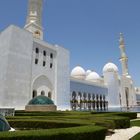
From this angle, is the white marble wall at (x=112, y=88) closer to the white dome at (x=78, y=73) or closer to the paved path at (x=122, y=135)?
the white dome at (x=78, y=73)

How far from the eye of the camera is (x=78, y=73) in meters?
55.3

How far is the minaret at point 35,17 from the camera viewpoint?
39.7 metres

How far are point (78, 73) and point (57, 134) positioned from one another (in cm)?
5008

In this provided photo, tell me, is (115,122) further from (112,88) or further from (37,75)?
(112,88)

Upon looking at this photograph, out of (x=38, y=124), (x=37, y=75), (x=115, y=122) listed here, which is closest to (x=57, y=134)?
(x=38, y=124)

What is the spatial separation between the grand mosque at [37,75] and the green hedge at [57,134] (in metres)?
21.9

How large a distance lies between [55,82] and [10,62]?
10.5 meters

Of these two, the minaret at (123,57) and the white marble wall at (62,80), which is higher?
the minaret at (123,57)

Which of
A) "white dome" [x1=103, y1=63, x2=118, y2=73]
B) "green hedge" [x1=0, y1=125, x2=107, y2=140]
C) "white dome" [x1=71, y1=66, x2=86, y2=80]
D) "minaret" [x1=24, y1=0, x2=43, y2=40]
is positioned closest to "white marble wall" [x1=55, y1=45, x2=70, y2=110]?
"minaret" [x1=24, y1=0, x2=43, y2=40]

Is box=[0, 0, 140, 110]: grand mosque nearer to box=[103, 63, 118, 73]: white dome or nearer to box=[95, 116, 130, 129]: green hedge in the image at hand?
box=[103, 63, 118, 73]: white dome

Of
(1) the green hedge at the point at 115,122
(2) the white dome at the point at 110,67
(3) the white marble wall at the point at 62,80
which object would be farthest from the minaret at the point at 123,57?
Result: (1) the green hedge at the point at 115,122

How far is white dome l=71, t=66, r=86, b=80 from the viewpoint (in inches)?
2152

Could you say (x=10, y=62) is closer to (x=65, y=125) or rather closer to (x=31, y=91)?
(x=31, y=91)

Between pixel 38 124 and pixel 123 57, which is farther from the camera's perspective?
pixel 123 57
